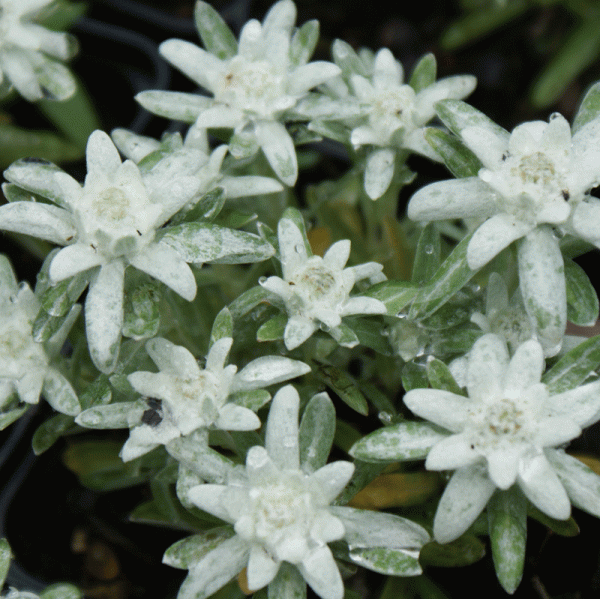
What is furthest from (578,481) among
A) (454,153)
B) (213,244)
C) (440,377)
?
(213,244)

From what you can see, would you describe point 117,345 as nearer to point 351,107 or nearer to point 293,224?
point 293,224

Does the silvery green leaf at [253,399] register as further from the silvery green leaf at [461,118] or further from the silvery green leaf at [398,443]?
the silvery green leaf at [461,118]

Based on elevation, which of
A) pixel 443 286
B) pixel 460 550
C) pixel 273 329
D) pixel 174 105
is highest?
pixel 174 105

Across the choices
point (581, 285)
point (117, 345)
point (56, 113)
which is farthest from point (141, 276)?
point (56, 113)

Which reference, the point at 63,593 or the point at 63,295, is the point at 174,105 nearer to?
Answer: the point at 63,295

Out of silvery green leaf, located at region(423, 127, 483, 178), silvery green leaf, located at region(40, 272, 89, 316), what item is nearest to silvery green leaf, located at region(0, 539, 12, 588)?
silvery green leaf, located at region(40, 272, 89, 316)

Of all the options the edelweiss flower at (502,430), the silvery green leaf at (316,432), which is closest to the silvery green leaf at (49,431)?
the silvery green leaf at (316,432)

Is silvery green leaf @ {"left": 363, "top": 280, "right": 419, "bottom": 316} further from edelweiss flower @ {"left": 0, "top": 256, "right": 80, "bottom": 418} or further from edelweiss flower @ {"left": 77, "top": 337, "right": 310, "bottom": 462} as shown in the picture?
edelweiss flower @ {"left": 0, "top": 256, "right": 80, "bottom": 418}
